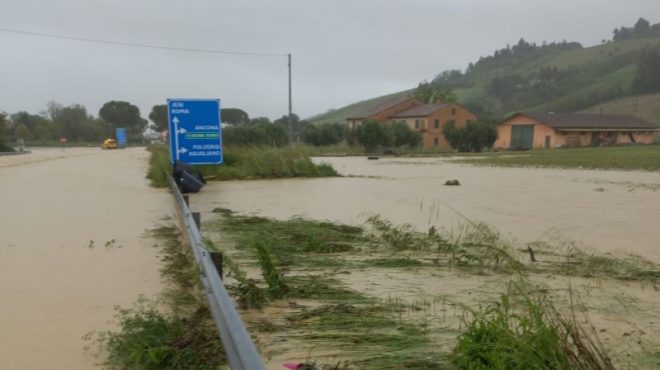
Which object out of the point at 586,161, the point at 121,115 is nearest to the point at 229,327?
the point at 586,161

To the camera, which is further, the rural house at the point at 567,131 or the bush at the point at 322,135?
the rural house at the point at 567,131

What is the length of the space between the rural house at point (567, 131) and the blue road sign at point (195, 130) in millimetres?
59628

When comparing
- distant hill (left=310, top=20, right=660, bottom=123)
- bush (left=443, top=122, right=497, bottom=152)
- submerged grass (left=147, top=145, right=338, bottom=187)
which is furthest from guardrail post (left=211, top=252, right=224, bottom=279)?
distant hill (left=310, top=20, right=660, bottom=123)

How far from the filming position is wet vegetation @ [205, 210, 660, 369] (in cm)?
323

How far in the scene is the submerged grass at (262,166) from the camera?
22000 mm

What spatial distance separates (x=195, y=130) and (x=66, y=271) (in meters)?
11.0

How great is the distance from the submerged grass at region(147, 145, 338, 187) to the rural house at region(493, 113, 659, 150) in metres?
53.6

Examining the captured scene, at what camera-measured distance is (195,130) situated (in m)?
17.4

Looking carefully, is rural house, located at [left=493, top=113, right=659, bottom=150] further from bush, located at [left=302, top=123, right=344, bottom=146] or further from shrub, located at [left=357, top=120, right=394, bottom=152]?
bush, located at [left=302, top=123, right=344, bottom=146]

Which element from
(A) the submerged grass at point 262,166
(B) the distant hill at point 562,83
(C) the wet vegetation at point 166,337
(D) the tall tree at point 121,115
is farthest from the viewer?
(B) the distant hill at point 562,83

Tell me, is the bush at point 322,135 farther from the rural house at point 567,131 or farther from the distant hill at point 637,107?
the distant hill at point 637,107

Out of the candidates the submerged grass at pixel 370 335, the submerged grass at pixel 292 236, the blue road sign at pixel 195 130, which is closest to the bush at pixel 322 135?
the blue road sign at pixel 195 130

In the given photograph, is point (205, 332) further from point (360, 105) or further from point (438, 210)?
point (360, 105)

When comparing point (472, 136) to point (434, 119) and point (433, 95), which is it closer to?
point (434, 119)
